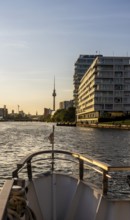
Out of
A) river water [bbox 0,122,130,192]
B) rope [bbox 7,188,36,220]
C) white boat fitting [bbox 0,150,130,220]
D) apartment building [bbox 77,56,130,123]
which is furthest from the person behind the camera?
apartment building [bbox 77,56,130,123]

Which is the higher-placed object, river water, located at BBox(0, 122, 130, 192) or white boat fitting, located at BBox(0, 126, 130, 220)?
white boat fitting, located at BBox(0, 126, 130, 220)

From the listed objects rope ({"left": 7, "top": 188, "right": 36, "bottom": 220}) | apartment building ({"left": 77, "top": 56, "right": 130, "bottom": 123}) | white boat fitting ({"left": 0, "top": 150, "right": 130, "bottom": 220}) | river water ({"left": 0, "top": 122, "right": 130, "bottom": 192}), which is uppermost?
apartment building ({"left": 77, "top": 56, "right": 130, "bottom": 123})

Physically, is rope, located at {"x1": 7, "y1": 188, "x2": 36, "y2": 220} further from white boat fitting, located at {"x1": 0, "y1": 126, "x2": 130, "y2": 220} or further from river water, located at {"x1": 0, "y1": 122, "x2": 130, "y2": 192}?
river water, located at {"x1": 0, "y1": 122, "x2": 130, "y2": 192}

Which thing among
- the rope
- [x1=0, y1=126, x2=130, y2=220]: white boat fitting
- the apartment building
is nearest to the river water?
[x1=0, y1=126, x2=130, y2=220]: white boat fitting

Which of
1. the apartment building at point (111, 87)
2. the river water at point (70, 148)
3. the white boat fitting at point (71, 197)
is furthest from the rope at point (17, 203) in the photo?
the apartment building at point (111, 87)

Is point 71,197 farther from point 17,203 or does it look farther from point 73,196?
point 17,203

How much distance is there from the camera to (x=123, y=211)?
804 centimetres

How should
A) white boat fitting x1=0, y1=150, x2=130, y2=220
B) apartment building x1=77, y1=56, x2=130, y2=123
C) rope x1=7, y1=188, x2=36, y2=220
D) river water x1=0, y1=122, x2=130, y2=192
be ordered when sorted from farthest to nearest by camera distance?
apartment building x1=77, y1=56, x2=130, y2=123 → river water x1=0, y1=122, x2=130, y2=192 → white boat fitting x1=0, y1=150, x2=130, y2=220 → rope x1=7, y1=188, x2=36, y2=220

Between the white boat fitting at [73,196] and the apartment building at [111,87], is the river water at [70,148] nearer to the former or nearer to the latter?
the white boat fitting at [73,196]

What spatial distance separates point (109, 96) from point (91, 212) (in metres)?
162

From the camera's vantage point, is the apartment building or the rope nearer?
the rope

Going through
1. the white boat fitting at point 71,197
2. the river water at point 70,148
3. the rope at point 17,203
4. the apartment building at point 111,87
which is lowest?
the river water at point 70,148

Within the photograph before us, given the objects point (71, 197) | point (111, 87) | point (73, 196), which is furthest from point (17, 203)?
Answer: point (111, 87)

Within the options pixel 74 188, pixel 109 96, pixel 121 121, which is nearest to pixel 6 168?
pixel 74 188
